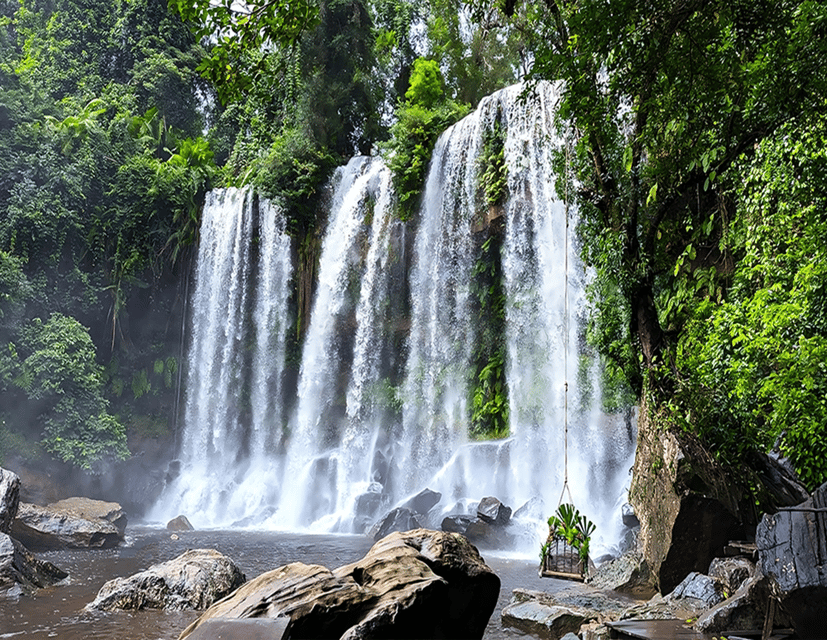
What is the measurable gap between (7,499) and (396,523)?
271 inches

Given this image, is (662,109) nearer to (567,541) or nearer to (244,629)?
(567,541)

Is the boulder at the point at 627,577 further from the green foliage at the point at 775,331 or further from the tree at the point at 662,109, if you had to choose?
the green foliage at the point at 775,331

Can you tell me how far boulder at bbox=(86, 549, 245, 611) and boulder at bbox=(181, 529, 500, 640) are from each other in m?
2.99

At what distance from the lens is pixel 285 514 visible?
17.5m

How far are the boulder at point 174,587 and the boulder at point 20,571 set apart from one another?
4.11ft

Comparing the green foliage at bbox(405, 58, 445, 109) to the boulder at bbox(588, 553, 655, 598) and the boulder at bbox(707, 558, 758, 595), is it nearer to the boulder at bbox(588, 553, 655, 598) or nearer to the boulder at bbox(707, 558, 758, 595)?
the boulder at bbox(588, 553, 655, 598)

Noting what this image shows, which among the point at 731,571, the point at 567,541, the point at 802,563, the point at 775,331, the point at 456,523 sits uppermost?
the point at 775,331

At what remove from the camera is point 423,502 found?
14.7 metres

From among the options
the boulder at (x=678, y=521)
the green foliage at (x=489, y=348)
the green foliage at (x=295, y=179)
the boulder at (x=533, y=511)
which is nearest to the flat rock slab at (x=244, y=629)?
the boulder at (x=678, y=521)

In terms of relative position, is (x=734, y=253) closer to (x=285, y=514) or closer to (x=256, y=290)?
(x=285, y=514)

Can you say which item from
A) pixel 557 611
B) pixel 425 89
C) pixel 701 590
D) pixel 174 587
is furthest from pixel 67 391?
pixel 701 590

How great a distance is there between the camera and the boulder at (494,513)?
12.7 meters

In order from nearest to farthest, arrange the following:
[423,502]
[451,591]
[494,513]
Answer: [451,591]
[494,513]
[423,502]

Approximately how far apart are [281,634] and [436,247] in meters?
15.1
